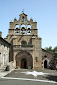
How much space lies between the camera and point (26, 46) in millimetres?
27469

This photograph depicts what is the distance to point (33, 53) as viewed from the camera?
2702 centimetres

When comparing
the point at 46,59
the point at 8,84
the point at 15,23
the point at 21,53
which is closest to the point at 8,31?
the point at 15,23

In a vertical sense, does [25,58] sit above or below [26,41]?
below

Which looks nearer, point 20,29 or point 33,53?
point 33,53

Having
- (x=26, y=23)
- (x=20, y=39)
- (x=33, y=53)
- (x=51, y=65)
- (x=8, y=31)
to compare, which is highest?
(x=26, y=23)

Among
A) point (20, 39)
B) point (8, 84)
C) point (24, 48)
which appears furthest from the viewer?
point (20, 39)

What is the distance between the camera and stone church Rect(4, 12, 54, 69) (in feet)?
88.8

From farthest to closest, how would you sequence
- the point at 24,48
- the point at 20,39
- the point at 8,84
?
the point at 20,39 → the point at 24,48 → the point at 8,84

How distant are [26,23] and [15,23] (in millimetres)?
3225

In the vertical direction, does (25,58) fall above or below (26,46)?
below

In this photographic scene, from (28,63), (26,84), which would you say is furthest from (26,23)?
(26,84)

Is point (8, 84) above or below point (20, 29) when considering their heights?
below

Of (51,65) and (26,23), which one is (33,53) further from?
(26,23)

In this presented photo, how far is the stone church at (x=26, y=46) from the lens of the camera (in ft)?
88.8
